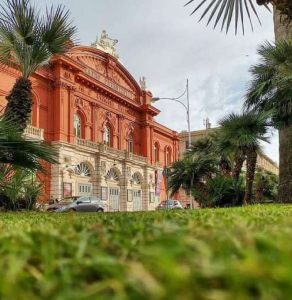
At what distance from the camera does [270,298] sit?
0.66m

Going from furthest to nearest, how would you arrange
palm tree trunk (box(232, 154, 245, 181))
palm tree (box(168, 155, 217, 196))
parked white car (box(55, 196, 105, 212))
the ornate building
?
the ornate building
parked white car (box(55, 196, 105, 212))
palm tree (box(168, 155, 217, 196))
palm tree trunk (box(232, 154, 245, 181))

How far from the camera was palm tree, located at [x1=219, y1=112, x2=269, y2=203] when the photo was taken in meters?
15.0

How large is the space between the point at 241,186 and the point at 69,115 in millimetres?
18042

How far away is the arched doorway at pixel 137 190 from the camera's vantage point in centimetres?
4172

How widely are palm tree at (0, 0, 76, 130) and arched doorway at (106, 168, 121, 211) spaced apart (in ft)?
78.6

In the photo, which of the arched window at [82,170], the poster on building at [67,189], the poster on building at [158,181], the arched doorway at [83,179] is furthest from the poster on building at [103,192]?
the poster on building at [158,181]

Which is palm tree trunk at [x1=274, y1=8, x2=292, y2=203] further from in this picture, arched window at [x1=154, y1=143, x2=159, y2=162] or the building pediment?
arched window at [x1=154, y1=143, x2=159, y2=162]

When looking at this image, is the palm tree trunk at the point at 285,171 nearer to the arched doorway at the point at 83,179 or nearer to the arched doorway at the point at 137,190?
the arched doorway at the point at 83,179

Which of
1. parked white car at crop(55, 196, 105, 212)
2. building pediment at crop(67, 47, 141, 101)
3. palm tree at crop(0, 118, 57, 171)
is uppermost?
building pediment at crop(67, 47, 141, 101)

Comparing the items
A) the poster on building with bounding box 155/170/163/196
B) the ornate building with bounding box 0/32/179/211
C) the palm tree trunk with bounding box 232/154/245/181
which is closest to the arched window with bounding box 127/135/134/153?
the ornate building with bounding box 0/32/179/211

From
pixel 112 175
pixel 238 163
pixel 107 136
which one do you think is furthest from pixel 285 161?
pixel 107 136

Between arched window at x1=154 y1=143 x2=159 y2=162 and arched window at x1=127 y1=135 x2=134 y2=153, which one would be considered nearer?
arched window at x1=127 y1=135 x2=134 y2=153

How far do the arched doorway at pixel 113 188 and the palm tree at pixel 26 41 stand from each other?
24.0 metres

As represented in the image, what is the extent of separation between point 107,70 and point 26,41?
1090 inches
